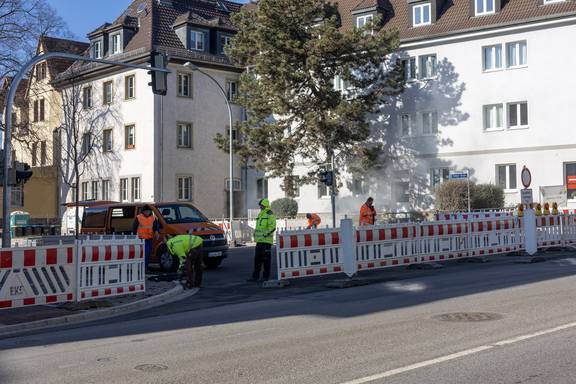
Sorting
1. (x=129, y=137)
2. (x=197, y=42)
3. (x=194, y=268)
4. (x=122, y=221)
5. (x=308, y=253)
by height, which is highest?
(x=197, y=42)

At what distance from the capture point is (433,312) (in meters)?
10.6

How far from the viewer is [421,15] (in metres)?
39.7

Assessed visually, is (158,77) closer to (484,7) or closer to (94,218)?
(94,218)

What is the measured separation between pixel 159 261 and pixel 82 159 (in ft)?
95.4

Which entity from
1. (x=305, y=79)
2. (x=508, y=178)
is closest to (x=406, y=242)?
(x=305, y=79)

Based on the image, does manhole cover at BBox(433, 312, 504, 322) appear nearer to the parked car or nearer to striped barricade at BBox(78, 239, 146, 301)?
striped barricade at BBox(78, 239, 146, 301)

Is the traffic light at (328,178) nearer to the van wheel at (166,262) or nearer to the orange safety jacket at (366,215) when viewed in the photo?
the orange safety jacket at (366,215)

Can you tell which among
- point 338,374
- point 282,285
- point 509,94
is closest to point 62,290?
point 282,285

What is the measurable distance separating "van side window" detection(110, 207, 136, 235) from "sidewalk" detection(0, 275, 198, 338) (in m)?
6.18

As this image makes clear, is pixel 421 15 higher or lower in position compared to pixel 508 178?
higher

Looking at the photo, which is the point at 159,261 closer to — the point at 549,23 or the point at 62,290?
the point at 62,290

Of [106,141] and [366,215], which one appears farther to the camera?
[106,141]

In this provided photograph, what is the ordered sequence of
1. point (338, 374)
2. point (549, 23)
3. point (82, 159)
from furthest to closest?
point (82, 159), point (549, 23), point (338, 374)

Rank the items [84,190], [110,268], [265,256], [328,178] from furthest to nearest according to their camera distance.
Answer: [84,190] < [328,178] < [265,256] < [110,268]
